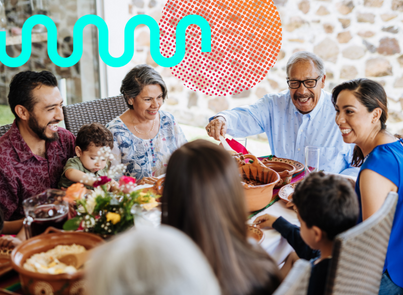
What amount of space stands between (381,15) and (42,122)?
334 cm

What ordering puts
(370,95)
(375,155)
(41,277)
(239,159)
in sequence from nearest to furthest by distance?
1. (41,277)
2. (375,155)
3. (370,95)
4. (239,159)

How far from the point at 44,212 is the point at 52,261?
0.24m

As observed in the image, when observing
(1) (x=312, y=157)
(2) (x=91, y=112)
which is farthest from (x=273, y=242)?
(2) (x=91, y=112)

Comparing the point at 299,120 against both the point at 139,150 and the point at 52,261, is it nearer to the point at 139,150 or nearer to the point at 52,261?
the point at 139,150

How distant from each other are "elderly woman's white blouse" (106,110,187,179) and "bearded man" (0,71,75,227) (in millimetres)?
393

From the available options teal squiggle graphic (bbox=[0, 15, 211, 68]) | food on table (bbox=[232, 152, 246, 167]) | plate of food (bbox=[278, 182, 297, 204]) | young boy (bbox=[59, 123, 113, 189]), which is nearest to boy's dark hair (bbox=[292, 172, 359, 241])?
plate of food (bbox=[278, 182, 297, 204])

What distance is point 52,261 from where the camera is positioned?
43.3 inches

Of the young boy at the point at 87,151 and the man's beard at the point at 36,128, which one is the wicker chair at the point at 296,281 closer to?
the young boy at the point at 87,151

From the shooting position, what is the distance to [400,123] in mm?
3896

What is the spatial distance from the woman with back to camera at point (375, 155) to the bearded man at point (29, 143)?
1395 millimetres

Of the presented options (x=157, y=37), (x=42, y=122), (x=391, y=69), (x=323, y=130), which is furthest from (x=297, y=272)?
(x=157, y=37)

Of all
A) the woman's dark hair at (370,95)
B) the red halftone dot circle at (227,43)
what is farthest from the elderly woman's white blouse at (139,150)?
the red halftone dot circle at (227,43)

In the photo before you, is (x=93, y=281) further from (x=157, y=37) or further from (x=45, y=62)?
(x=157, y=37)

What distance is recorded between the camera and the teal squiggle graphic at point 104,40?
135 inches
